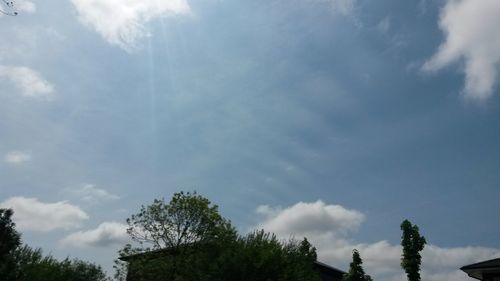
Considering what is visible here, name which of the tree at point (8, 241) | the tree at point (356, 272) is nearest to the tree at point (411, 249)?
the tree at point (356, 272)

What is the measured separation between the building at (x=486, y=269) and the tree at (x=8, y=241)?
132 ft

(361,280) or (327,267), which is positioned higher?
(327,267)

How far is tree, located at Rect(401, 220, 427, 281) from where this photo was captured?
125ft

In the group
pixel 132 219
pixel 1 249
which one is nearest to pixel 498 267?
pixel 132 219

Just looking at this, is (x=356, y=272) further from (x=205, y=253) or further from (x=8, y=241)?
(x=8, y=241)

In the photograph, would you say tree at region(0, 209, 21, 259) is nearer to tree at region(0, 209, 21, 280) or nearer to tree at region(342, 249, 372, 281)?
tree at region(0, 209, 21, 280)

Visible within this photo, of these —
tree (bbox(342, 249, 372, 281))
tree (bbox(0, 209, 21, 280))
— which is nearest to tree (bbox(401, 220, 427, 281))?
tree (bbox(342, 249, 372, 281))

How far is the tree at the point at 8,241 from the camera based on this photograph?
41531 mm

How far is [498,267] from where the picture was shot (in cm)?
3036

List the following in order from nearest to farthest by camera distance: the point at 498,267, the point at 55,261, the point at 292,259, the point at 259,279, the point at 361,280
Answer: the point at 498,267 < the point at 259,279 < the point at 292,259 < the point at 361,280 < the point at 55,261

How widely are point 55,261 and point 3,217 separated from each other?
12.3 metres

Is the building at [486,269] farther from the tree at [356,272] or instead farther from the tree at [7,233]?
the tree at [7,233]

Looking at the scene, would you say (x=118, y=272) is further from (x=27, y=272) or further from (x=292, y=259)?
(x=292, y=259)

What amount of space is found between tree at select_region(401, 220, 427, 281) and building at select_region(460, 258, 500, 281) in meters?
6.06
